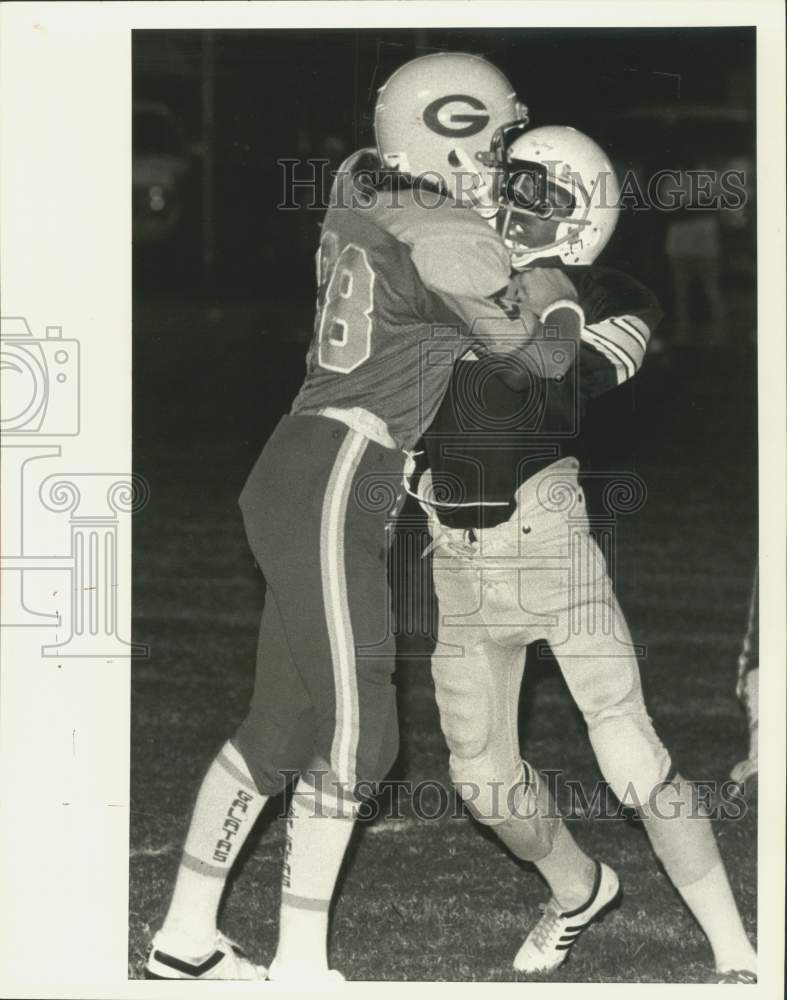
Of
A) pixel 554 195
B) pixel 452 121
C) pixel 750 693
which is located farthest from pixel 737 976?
pixel 452 121

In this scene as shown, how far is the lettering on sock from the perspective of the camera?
3.29 metres

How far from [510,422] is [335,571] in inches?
21.9

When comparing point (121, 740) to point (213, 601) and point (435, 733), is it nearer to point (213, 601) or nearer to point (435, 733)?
point (435, 733)

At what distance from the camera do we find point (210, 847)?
3.29 metres

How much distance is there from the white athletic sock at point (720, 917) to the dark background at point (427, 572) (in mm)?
118

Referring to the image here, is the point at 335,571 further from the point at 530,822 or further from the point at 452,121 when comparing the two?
the point at 452,121

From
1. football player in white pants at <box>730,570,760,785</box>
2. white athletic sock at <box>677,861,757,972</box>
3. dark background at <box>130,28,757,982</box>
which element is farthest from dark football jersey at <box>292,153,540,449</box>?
white athletic sock at <box>677,861,757,972</box>

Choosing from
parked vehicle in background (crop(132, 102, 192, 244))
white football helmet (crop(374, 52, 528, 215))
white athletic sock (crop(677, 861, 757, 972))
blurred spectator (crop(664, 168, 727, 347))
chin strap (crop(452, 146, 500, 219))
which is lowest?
white athletic sock (crop(677, 861, 757, 972))

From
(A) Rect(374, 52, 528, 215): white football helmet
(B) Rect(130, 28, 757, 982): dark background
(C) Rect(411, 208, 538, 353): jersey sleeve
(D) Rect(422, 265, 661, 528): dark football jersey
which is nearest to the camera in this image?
(C) Rect(411, 208, 538, 353): jersey sleeve

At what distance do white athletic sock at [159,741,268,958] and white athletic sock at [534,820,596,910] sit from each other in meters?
0.65

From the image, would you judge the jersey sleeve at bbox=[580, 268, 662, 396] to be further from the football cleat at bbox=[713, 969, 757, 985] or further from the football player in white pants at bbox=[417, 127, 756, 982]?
the football cleat at bbox=[713, 969, 757, 985]

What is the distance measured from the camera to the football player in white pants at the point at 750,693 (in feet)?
11.8
